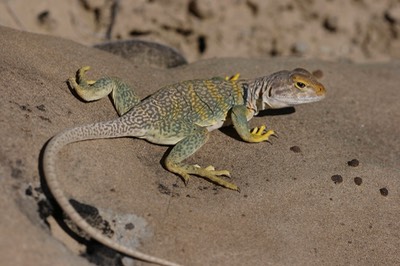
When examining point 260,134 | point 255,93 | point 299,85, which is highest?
point 299,85

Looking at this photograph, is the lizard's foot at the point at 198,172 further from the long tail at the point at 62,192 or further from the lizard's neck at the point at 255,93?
the lizard's neck at the point at 255,93

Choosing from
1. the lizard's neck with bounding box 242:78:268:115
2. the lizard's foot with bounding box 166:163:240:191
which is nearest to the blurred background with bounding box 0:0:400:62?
the lizard's neck with bounding box 242:78:268:115

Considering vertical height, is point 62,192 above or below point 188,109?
above

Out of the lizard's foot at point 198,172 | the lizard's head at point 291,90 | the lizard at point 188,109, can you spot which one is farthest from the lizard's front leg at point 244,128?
the lizard's foot at point 198,172

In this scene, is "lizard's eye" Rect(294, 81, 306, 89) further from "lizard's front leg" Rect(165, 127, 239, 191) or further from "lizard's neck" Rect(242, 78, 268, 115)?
"lizard's front leg" Rect(165, 127, 239, 191)

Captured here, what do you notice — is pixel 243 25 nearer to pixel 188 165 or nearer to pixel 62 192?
pixel 188 165

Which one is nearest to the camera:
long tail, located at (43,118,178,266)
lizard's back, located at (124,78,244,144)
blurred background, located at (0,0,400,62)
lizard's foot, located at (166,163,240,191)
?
long tail, located at (43,118,178,266)

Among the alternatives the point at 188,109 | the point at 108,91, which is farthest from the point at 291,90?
the point at 108,91
